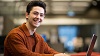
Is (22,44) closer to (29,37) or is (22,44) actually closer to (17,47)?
(17,47)

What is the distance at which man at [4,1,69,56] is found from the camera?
1.54 metres

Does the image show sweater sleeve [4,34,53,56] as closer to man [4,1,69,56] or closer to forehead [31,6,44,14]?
man [4,1,69,56]

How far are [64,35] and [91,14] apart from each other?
8.94 ft

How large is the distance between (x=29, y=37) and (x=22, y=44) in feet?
0.48

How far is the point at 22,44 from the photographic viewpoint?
1.56 m

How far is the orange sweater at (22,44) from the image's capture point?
1529mm

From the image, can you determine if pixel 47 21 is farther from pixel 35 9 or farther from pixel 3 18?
pixel 35 9

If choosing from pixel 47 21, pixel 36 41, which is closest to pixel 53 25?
pixel 47 21

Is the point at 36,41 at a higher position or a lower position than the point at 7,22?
higher

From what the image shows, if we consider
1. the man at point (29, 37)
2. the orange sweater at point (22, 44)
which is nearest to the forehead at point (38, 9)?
the man at point (29, 37)

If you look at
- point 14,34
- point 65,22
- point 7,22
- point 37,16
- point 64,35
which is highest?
point 37,16

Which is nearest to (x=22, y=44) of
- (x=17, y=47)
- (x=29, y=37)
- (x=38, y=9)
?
(x=17, y=47)

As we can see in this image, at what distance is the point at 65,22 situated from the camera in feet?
53.7

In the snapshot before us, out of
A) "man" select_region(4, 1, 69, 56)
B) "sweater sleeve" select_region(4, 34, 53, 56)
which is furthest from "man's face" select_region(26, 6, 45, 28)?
"sweater sleeve" select_region(4, 34, 53, 56)
